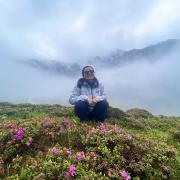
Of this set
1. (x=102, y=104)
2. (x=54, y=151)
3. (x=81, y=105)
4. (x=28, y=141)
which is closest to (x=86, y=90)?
(x=81, y=105)

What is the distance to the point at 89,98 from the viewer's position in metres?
16.7

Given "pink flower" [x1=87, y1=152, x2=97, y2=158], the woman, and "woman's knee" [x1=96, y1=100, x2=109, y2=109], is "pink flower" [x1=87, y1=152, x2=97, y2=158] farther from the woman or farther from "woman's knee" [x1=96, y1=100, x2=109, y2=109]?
"woman's knee" [x1=96, y1=100, x2=109, y2=109]

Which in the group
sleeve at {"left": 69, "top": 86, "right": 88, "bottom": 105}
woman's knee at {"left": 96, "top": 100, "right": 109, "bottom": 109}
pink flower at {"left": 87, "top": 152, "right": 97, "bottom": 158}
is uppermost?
sleeve at {"left": 69, "top": 86, "right": 88, "bottom": 105}

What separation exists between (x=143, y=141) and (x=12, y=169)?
15.9ft

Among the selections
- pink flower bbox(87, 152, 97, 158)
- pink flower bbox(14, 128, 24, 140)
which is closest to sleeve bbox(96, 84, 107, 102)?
pink flower bbox(14, 128, 24, 140)

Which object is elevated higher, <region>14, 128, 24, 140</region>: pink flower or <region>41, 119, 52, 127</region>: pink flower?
<region>41, 119, 52, 127</region>: pink flower

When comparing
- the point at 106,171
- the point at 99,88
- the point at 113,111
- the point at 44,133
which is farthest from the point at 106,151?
the point at 113,111

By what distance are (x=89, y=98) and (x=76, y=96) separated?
83 centimetres

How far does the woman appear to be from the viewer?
16.7 meters

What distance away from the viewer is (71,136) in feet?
44.5

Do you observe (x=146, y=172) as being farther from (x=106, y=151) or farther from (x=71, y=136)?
(x=71, y=136)

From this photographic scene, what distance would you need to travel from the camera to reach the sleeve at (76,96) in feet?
54.6

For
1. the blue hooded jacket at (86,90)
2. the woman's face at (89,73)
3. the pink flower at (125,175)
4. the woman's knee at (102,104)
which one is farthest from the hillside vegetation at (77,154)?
the woman's face at (89,73)

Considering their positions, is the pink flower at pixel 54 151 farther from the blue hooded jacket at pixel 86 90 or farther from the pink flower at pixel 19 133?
the blue hooded jacket at pixel 86 90
